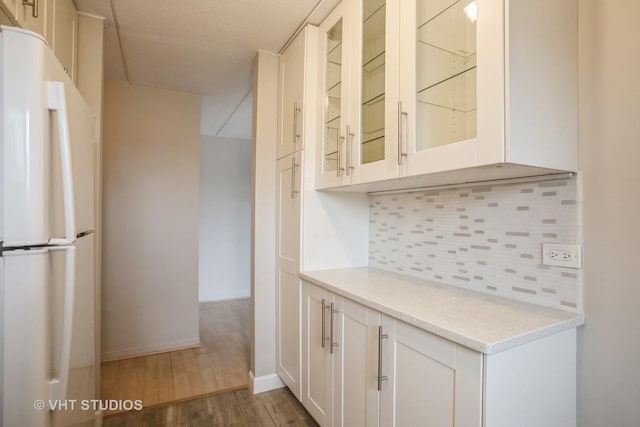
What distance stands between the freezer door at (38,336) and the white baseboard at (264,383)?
132cm

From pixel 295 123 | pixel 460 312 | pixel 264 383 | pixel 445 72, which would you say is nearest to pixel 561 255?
pixel 460 312

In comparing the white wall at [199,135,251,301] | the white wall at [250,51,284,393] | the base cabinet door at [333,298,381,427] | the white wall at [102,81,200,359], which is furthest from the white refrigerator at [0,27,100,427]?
the white wall at [199,135,251,301]

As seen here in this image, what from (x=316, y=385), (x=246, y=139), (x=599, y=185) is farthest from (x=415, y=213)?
(x=246, y=139)

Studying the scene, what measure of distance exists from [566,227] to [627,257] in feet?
0.59

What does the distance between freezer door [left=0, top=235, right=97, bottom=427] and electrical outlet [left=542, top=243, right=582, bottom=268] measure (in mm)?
1564

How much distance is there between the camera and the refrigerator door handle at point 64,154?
34.0 inches

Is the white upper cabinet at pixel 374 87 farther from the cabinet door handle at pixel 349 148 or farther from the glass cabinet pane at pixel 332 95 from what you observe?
the glass cabinet pane at pixel 332 95

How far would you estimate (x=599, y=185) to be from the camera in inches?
41.9

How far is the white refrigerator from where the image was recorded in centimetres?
78

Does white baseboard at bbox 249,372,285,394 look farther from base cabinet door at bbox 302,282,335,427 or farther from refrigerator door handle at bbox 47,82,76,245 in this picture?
refrigerator door handle at bbox 47,82,76,245

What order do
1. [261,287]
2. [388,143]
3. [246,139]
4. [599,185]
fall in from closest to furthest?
[599,185] < [388,143] < [261,287] < [246,139]

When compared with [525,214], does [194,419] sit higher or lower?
lower

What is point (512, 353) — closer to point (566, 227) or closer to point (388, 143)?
point (566, 227)

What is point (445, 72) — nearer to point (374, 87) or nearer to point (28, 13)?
point (374, 87)
